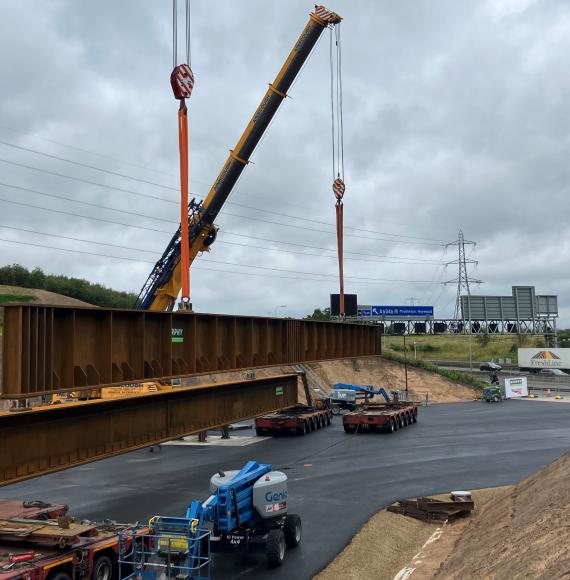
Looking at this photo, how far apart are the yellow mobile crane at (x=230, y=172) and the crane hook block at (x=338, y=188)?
4.46m

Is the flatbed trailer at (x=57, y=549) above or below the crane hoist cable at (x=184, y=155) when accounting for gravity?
below

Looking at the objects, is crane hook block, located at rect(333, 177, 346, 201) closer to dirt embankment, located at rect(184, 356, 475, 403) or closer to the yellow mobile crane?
the yellow mobile crane

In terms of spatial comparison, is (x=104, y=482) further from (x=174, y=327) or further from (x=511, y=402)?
(x=511, y=402)

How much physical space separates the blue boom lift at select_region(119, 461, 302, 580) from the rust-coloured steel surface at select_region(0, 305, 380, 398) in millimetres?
3281

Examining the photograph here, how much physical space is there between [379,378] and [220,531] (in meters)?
51.3

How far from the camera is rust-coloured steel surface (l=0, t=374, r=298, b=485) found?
1217 centimetres

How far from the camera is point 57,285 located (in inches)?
3477

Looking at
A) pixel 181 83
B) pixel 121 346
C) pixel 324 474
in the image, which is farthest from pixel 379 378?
pixel 121 346

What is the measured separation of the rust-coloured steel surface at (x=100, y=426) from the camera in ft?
39.9

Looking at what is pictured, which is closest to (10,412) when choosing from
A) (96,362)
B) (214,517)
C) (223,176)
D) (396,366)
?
(96,362)

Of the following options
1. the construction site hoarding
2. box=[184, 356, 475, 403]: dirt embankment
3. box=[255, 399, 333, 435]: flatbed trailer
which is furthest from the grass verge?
box=[255, 399, 333, 435]: flatbed trailer

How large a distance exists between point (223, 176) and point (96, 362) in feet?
59.1

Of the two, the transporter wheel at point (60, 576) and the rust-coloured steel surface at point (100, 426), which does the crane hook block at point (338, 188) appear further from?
the transporter wheel at point (60, 576)

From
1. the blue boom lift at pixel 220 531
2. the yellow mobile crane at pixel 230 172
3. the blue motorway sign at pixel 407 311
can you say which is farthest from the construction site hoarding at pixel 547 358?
the blue boom lift at pixel 220 531
